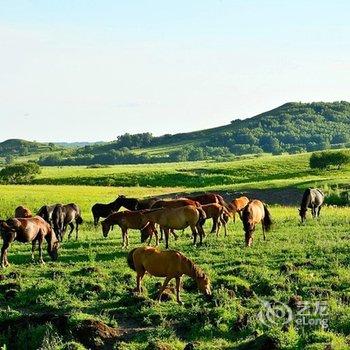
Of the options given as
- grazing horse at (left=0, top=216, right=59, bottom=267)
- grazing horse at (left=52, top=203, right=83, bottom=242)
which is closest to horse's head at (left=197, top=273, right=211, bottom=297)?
grazing horse at (left=0, top=216, right=59, bottom=267)

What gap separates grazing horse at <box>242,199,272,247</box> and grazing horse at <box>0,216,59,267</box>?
7.11m

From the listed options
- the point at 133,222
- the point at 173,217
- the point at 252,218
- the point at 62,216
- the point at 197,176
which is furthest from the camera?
the point at 197,176

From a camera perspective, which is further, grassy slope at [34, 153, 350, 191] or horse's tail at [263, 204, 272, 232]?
grassy slope at [34, 153, 350, 191]

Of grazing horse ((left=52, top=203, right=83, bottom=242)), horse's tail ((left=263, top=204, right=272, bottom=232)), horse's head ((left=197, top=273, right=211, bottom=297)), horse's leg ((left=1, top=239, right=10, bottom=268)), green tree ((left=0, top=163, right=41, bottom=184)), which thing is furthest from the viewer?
green tree ((left=0, top=163, right=41, bottom=184))

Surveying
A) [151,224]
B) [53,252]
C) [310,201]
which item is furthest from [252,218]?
[310,201]

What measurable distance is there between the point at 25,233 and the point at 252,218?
8567 millimetres

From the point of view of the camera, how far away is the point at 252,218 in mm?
22234

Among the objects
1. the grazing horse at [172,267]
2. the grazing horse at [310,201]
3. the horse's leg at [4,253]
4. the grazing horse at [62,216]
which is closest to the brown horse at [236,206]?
the grazing horse at [310,201]

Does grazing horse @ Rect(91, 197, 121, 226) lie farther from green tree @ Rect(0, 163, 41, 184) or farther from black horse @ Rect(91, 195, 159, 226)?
green tree @ Rect(0, 163, 41, 184)

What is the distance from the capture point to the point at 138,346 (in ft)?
38.8

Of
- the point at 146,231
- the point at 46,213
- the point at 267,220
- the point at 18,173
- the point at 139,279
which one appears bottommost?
the point at 139,279

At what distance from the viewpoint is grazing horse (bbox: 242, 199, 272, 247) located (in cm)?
2169

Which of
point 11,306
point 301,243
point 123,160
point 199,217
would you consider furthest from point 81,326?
point 123,160

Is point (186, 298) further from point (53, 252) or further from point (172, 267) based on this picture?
point (53, 252)
